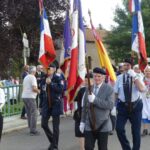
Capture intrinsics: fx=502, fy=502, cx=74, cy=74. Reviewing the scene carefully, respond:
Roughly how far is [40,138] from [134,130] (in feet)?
12.9

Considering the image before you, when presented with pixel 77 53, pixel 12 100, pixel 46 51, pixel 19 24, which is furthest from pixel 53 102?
pixel 19 24

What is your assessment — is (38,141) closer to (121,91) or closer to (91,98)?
(121,91)

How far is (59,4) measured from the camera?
27734 mm

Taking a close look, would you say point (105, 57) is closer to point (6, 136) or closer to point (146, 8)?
point (6, 136)

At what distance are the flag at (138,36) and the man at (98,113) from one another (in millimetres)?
1999

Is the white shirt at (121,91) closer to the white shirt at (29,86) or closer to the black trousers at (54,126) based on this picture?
the black trousers at (54,126)

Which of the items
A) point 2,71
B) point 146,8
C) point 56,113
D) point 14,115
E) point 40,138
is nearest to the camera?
point 56,113

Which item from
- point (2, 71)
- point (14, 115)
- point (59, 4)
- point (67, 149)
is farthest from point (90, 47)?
point (67, 149)

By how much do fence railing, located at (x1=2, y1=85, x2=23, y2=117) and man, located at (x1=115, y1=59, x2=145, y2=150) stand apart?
6.90 m

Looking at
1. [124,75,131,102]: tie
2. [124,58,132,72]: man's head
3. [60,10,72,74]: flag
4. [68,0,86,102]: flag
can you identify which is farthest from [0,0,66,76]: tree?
[68,0,86,102]: flag

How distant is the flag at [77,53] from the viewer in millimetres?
8172

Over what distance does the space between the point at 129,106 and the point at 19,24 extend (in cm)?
1766

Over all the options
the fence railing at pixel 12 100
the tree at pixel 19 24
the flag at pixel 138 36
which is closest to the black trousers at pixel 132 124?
the flag at pixel 138 36

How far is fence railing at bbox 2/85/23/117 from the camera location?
15.7 m
